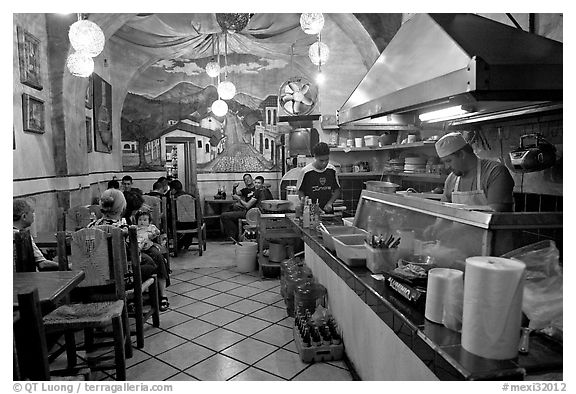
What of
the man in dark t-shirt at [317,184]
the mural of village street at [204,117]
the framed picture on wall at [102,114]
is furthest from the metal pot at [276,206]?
the mural of village street at [204,117]

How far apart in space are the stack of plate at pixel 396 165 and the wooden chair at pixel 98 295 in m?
4.14

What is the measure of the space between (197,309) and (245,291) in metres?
0.75

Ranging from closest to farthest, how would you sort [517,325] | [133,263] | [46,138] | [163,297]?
[517,325]
[133,263]
[163,297]
[46,138]

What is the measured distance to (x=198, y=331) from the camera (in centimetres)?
381

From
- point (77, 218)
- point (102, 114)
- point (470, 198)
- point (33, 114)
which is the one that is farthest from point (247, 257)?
point (102, 114)

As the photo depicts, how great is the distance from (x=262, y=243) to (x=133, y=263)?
2343mm

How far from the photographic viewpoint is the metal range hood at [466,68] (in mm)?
1808

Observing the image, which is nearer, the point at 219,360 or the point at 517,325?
the point at 517,325

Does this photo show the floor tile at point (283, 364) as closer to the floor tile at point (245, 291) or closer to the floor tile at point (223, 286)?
the floor tile at point (245, 291)

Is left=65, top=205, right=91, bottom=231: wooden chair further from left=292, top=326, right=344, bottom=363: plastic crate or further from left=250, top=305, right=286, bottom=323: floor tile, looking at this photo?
left=292, top=326, right=344, bottom=363: plastic crate

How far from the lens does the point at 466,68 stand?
1.82 meters

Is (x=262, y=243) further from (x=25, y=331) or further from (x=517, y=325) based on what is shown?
(x=517, y=325)
